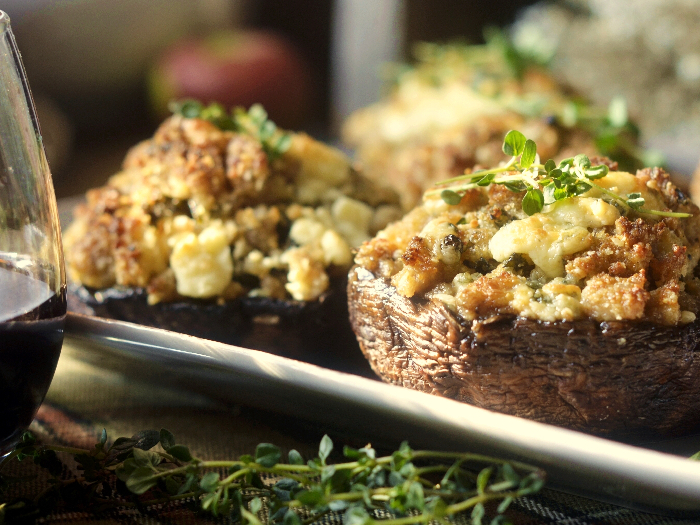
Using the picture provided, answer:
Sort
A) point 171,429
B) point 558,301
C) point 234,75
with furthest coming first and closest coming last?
1. point 234,75
2. point 171,429
3. point 558,301

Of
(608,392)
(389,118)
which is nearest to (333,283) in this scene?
(608,392)

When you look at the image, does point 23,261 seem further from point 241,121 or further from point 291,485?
point 241,121

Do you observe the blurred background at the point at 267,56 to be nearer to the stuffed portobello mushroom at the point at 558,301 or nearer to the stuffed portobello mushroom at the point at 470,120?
the stuffed portobello mushroom at the point at 470,120

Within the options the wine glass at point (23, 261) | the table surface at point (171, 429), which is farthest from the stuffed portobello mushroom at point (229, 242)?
the wine glass at point (23, 261)

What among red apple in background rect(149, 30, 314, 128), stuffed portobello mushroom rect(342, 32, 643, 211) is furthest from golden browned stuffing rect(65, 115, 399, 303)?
red apple in background rect(149, 30, 314, 128)

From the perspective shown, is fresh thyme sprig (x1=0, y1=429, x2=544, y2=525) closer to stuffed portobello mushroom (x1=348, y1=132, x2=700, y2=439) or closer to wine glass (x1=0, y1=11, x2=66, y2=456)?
wine glass (x1=0, y1=11, x2=66, y2=456)

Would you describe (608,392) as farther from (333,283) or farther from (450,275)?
(333,283)

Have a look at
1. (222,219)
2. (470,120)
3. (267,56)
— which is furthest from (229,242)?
(267,56)
